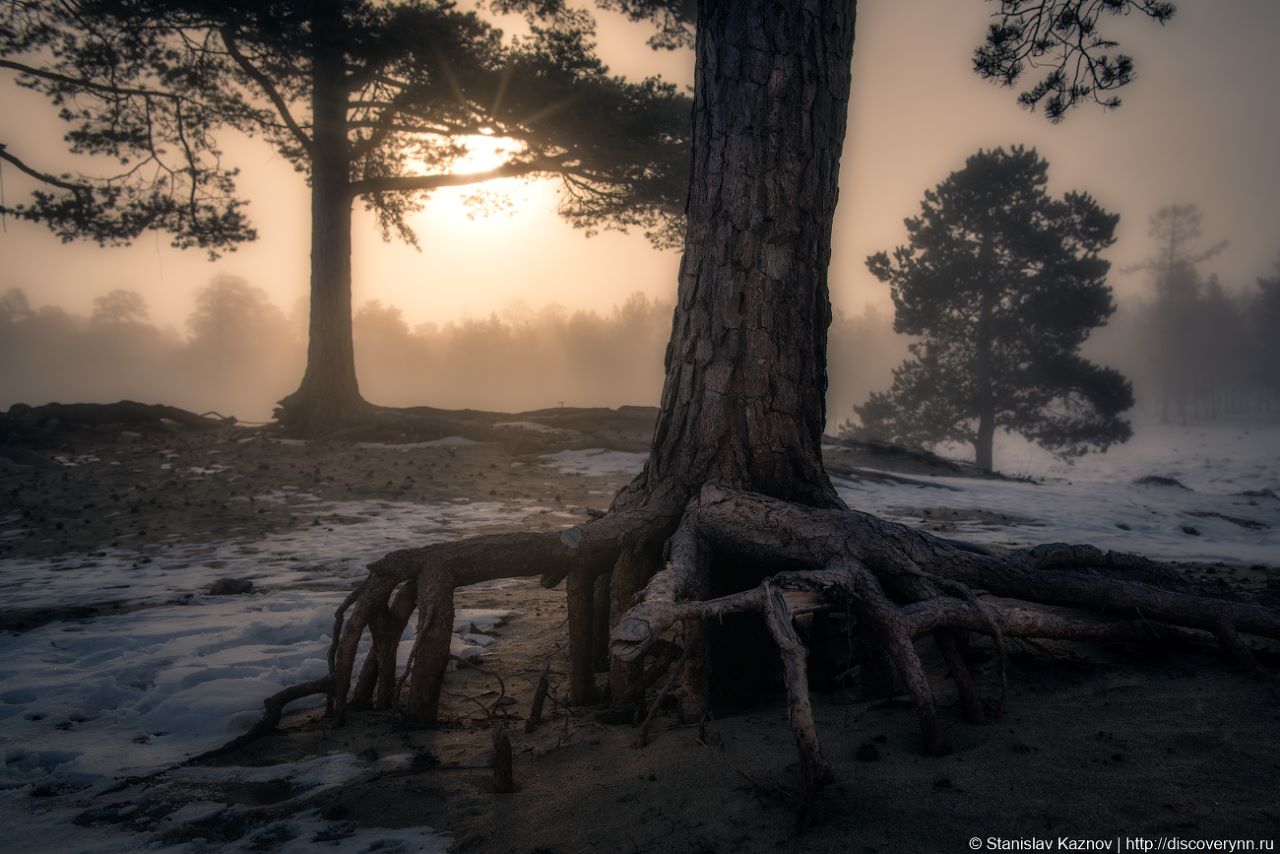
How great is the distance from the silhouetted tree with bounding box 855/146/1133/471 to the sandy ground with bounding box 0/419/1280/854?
1021 inches

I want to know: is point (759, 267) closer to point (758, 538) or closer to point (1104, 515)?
point (758, 538)

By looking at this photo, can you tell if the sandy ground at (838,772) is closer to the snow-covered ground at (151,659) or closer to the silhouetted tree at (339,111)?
the snow-covered ground at (151,659)

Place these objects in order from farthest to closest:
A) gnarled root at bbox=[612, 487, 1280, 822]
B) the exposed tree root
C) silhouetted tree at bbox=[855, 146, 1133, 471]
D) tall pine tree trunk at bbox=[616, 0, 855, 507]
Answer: silhouetted tree at bbox=[855, 146, 1133, 471], tall pine tree trunk at bbox=[616, 0, 855, 507], the exposed tree root, gnarled root at bbox=[612, 487, 1280, 822]

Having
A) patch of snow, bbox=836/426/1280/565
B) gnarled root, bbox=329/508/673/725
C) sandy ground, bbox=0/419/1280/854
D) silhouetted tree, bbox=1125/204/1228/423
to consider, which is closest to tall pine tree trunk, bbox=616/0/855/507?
gnarled root, bbox=329/508/673/725

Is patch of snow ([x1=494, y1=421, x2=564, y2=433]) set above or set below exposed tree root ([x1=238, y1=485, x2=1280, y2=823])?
above

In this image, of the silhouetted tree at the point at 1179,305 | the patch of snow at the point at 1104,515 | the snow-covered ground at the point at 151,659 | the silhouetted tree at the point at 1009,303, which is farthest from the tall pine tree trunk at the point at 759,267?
the silhouetted tree at the point at 1179,305

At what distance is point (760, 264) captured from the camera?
3430 millimetres

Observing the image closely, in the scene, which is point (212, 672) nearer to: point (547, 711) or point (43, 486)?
point (547, 711)

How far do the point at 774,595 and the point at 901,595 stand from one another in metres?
0.84

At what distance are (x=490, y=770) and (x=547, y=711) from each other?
612mm

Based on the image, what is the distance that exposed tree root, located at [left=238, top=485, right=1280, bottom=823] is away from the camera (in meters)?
2.29

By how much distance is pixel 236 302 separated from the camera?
79.2 metres

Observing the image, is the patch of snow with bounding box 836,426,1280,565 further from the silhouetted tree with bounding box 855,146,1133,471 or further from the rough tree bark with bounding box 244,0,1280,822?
the silhouetted tree with bounding box 855,146,1133,471

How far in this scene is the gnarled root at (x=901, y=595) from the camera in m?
2.03
